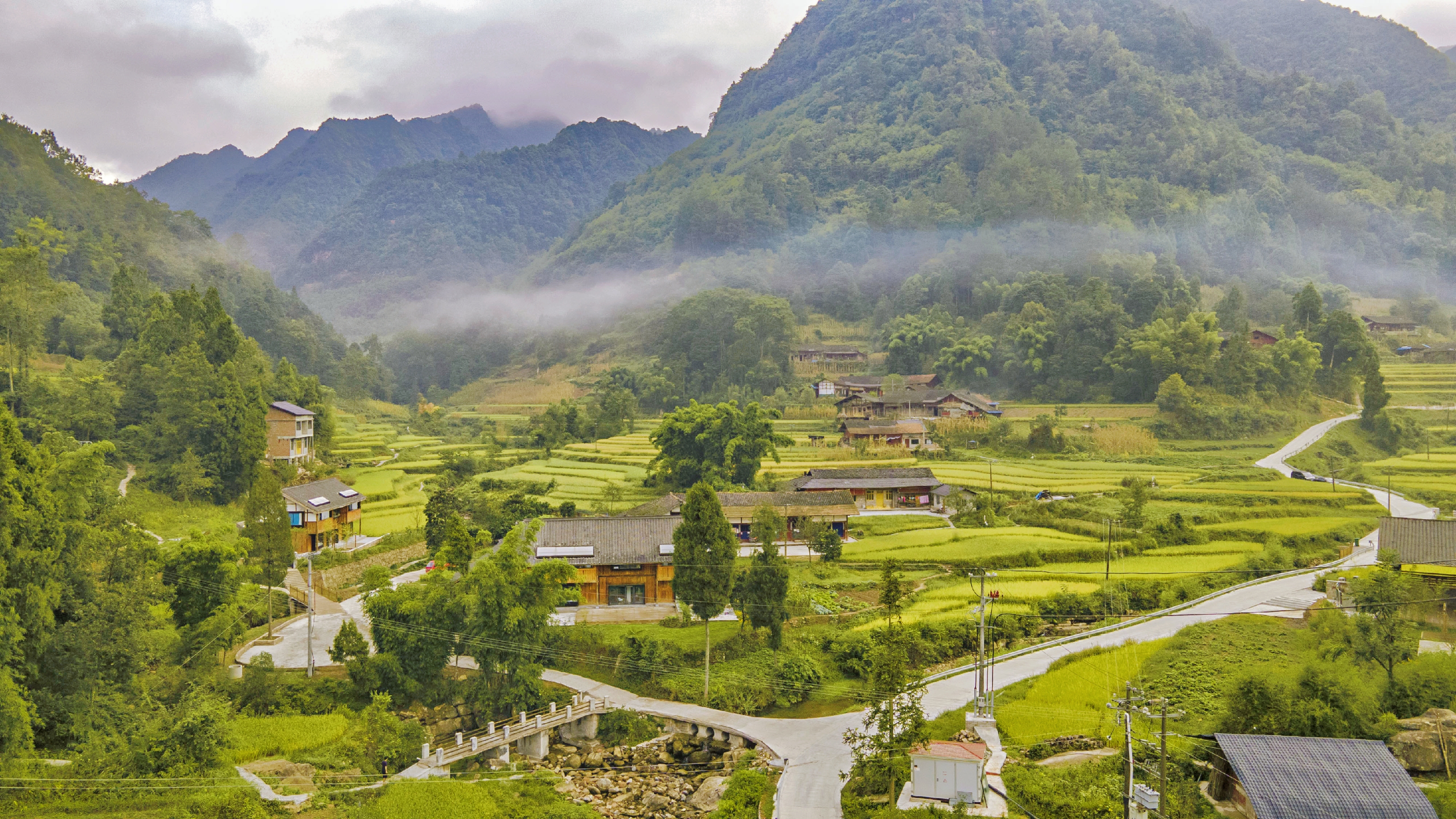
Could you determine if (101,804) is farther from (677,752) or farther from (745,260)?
(745,260)

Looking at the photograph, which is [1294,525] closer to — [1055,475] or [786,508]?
[1055,475]

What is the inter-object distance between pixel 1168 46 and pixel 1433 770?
9953 cm

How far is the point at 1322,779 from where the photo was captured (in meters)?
11.8

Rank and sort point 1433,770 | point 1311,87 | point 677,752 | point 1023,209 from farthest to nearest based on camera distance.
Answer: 1. point 1311,87
2. point 1023,209
3. point 677,752
4. point 1433,770

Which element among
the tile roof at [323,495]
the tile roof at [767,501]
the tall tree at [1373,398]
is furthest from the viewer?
the tall tree at [1373,398]

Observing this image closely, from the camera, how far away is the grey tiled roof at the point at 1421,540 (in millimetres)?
20234

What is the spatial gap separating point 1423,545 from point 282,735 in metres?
23.3

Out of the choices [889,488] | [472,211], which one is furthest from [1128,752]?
[472,211]

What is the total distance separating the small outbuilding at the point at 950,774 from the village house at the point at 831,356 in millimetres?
46247

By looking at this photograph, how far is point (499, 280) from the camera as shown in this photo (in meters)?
111

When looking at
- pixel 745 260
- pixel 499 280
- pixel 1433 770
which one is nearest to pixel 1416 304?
pixel 745 260

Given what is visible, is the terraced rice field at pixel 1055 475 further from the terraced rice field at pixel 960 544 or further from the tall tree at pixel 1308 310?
the tall tree at pixel 1308 310

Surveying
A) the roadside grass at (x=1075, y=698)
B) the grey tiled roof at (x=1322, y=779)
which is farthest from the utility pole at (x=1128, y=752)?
the roadside grass at (x=1075, y=698)

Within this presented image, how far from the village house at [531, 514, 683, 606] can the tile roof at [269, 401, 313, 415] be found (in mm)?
13645
